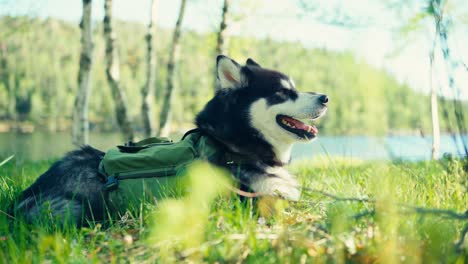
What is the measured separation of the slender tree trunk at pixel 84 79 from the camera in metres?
11.6

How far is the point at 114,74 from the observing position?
13.6 m

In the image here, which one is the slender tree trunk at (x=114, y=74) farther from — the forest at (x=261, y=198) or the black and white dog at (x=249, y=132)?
the black and white dog at (x=249, y=132)

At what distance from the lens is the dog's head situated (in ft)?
14.0

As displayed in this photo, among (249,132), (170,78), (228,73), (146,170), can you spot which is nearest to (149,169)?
(146,170)

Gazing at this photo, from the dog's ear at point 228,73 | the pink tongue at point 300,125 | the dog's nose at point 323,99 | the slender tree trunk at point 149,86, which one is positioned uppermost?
the dog's ear at point 228,73

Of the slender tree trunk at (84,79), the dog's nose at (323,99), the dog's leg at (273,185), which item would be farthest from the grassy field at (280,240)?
the slender tree trunk at (84,79)

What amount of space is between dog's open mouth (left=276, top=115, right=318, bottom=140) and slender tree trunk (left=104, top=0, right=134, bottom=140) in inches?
398

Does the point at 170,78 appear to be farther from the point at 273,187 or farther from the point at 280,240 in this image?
the point at 280,240

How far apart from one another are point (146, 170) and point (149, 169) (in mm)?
28

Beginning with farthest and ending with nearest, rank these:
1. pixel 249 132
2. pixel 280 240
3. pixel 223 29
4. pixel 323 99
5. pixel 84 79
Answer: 1. pixel 223 29
2. pixel 84 79
3. pixel 323 99
4. pixel 249 132
5. pixel 280 240

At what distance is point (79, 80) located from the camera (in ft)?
39.5

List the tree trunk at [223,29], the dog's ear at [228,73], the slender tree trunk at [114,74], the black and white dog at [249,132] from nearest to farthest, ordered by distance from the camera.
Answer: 1. the black and white dog at [249,132]
2. the dog's ear at [228,73]
3. the slender tree trunk at [114,74]
4. the tree trunk at [223,29]

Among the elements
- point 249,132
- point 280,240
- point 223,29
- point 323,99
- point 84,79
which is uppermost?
point 223,29

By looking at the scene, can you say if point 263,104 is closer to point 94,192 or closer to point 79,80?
point 94,192
